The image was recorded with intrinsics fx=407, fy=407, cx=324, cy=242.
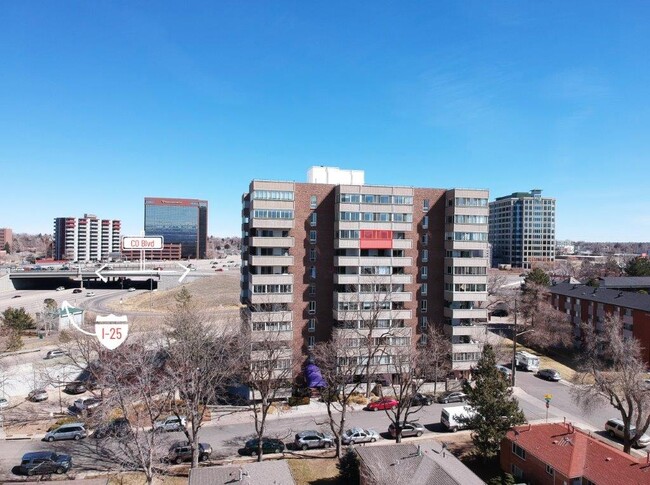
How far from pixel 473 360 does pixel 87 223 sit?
634ft

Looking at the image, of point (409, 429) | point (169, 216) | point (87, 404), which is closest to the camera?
point (409, 429)

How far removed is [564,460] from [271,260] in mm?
30784

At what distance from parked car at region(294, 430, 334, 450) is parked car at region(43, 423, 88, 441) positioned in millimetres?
18725

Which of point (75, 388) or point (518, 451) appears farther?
point (75, 388)

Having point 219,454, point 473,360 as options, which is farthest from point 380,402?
point 219,454

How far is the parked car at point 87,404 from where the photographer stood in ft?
130

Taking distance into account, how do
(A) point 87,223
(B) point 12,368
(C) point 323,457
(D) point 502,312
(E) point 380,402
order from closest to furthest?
(C) point 323,457
(E) point 380,402
(B) point 12,368
(D) point 502,312
(A) point 87,223

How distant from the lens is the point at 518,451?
2953 centimetres

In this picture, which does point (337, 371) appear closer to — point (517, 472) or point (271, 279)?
point (271, 279)

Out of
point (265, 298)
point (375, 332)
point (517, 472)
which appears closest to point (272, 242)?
point (265, 298)

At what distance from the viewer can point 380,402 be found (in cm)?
4250

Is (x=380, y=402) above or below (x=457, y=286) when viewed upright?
below

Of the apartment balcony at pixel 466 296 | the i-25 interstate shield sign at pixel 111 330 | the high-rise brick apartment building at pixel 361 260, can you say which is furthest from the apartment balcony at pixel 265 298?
the i-25 interstate shield sign at pixel 111 330

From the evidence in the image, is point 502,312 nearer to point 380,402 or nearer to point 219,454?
point 380,402
